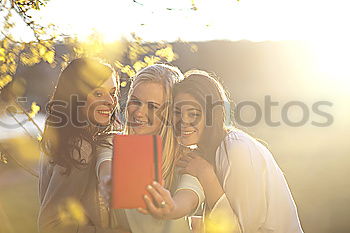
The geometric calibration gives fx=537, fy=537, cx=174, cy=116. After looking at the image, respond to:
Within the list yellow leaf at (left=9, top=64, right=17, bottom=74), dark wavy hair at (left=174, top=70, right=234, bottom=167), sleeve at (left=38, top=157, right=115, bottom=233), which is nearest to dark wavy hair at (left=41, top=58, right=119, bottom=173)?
sleeve at (left=38, top=157, right=115, bottom=233)

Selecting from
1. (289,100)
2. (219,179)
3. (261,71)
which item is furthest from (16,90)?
(261,71)

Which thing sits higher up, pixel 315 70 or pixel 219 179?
pixel 315 70

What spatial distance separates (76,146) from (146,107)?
0.52m

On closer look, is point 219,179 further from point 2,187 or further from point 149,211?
point 2,187

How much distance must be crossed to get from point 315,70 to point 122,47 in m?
21.1

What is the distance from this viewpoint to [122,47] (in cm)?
430

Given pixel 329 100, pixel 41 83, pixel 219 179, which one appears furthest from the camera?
pixel 329 100

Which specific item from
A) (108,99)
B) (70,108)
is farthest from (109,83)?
(70,108)

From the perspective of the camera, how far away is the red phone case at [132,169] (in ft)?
8.45

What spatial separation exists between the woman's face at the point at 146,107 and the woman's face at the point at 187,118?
0.15 meters

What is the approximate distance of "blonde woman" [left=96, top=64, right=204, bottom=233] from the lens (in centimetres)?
296

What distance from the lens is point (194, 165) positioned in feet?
10.7

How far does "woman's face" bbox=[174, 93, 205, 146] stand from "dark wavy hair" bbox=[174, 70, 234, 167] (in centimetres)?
3

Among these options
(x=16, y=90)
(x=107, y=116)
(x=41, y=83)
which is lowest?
(x=107, y=116)
